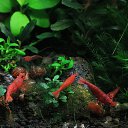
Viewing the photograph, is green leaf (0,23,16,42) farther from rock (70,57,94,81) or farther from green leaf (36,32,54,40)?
rock (70,57,94,81)

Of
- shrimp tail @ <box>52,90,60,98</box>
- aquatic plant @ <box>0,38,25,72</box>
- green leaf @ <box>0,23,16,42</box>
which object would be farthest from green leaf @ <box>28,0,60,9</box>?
shrimp tail @ <box>52,90,60,98</box>

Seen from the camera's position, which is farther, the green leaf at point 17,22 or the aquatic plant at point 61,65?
the green leaf at point 17,22

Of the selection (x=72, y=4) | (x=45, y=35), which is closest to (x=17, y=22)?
(x=45, y=35)

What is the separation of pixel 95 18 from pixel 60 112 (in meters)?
1.67

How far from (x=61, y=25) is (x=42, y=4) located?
463 millimetres

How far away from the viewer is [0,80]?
472cm

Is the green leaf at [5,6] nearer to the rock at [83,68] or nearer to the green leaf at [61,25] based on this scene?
the green leaf at [61,25]

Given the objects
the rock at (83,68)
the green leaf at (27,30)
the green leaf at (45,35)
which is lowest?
the rock at (83,68)

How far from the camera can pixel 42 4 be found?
554 cm

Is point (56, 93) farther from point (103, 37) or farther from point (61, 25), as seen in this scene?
point (61, 25)

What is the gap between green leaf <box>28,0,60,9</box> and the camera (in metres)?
5.52

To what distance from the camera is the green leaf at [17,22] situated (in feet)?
17.7

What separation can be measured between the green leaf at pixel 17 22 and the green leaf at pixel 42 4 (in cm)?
22

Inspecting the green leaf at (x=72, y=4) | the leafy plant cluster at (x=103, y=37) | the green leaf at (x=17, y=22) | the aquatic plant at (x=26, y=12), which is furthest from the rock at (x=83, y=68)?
the green leaf at (x=17, y=22)
